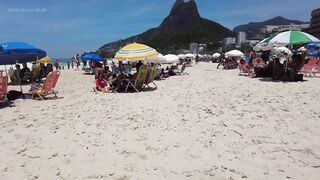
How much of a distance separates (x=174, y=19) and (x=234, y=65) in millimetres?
146836

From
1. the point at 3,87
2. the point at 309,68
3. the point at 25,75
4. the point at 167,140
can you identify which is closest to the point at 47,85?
the point at 3,87

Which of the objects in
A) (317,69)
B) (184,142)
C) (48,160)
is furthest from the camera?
(317,69)

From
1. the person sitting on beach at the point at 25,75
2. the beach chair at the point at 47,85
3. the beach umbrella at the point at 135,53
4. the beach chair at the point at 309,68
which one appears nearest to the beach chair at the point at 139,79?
the beach umbrella at the point at 135,53

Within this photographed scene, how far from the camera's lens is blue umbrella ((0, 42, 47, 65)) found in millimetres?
8086

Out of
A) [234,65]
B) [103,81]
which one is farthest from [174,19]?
[103,81]

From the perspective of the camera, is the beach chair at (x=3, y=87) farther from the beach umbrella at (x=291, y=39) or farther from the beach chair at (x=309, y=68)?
the beach chair at (x=309, y=68)

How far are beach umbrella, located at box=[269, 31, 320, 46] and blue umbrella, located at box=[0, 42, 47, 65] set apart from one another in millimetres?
7821

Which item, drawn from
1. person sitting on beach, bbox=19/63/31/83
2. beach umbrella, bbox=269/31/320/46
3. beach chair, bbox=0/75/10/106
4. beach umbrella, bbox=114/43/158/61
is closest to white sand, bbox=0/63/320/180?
beach chair, bbox=0/75/10/106

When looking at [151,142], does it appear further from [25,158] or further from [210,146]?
[25,158]

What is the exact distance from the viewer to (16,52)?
827 cm

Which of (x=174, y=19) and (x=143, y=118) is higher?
(x=174, y=19)

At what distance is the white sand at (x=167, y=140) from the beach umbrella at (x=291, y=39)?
4133 mm

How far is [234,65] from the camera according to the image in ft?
73.6

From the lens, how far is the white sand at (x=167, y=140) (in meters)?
3.62
